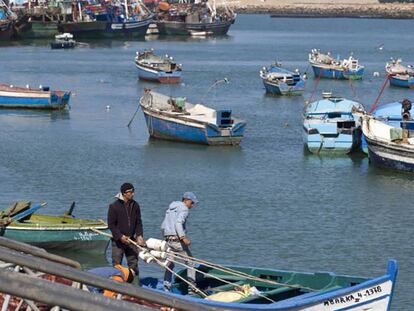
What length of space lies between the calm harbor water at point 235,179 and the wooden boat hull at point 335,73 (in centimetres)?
134

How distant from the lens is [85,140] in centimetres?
Result: 4134

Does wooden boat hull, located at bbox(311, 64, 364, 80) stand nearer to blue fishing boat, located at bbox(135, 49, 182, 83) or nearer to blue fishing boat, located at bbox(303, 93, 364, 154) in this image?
blue fishing boat, located at bbox(135, 49, 182, 83)

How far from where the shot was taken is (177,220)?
51.4ft

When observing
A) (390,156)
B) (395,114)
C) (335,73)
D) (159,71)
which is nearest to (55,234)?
(390,156)

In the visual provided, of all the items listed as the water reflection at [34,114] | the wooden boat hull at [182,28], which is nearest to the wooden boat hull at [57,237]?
the water reflection at [34,114]

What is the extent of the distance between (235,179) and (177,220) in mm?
17760

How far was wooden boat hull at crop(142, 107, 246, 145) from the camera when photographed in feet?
126

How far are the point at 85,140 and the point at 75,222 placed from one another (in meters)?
19.8

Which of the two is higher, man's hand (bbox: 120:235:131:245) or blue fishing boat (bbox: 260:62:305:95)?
man's hand (bbox: 120:235:131:245)

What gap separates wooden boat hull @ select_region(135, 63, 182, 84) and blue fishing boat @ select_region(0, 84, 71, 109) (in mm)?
15397

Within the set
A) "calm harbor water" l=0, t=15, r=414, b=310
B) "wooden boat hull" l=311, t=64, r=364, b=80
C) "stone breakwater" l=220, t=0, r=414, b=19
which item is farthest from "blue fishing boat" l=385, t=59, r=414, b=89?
"stone breakwater" l=220, t=0, r=414, b=19

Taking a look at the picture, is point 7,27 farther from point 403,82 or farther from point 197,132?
point 197,132

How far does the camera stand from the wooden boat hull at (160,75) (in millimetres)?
64875

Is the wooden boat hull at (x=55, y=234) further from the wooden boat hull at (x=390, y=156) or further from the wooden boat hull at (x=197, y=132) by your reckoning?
the wooden boat hull at (x=197, y=132)
